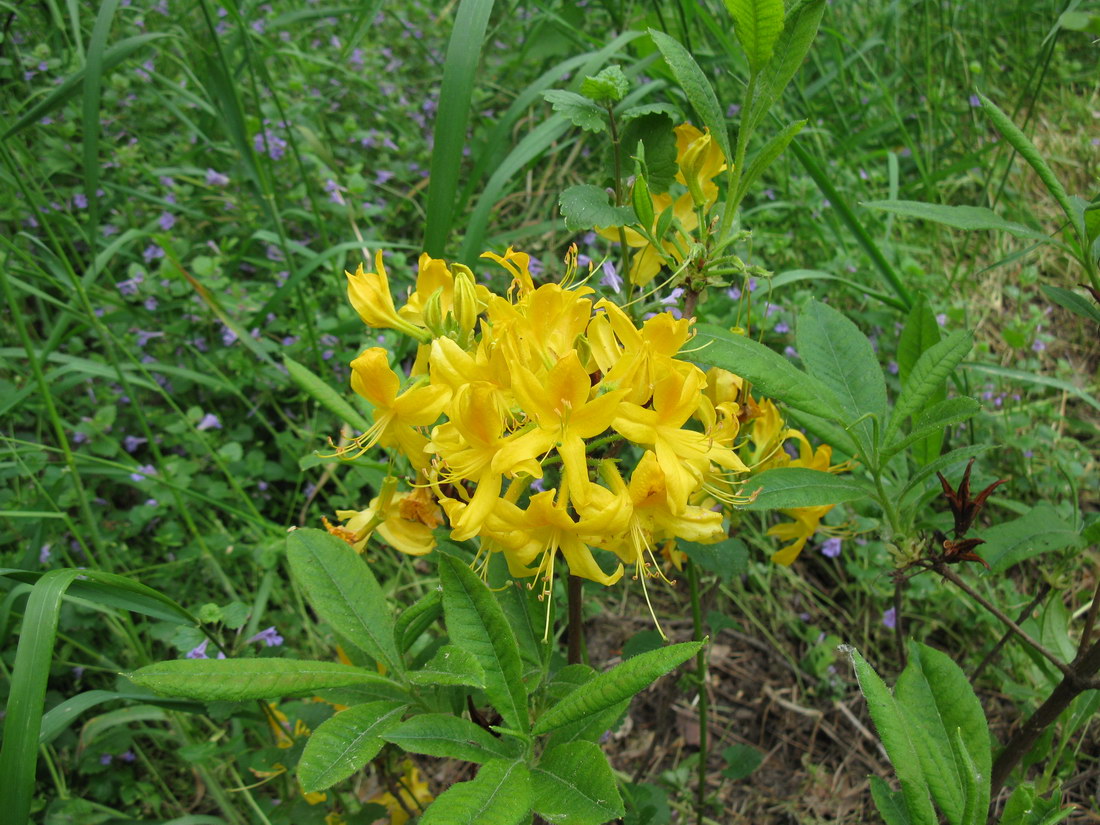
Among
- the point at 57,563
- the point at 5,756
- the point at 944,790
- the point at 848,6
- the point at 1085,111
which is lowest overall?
the point at 57,563

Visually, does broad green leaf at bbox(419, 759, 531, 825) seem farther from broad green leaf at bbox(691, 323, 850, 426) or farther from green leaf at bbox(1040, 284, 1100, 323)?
green leaf at bbox(1040, 284, 1100, 323)

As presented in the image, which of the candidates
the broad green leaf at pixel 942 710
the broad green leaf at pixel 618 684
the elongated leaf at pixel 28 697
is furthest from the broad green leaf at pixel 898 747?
the elongated leaf at pixel 28 697

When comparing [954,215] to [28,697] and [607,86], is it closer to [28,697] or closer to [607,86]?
[607,86]

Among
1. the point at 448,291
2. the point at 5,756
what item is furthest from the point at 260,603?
the point at 448,291

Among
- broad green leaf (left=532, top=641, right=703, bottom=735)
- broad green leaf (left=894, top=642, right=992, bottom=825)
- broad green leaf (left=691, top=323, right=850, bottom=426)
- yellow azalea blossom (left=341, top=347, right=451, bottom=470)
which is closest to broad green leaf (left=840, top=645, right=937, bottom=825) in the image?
broad green leaf (left=894, top=642, right=992, bottom=825)

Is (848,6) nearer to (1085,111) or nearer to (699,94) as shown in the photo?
(1085,111)

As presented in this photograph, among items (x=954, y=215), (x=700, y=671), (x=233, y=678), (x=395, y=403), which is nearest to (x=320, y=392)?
(x=395, y=403)

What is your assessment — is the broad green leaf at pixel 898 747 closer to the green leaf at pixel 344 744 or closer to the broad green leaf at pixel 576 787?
the broad green leaf at pixel 576 787
